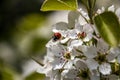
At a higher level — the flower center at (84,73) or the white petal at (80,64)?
the white petal at (80,64)

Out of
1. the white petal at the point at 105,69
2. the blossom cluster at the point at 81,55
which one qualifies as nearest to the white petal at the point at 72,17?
the blossom cluster at the point at 81,55

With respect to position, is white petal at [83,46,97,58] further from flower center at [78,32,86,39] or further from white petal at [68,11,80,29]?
white petal at [68,11,80,29]

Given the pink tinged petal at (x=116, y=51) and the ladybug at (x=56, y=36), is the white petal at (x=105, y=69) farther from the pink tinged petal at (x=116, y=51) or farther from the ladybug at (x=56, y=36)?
the ladybug at (x=56, y=36)

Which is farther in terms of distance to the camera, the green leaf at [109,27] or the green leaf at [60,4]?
the green leaf at [60,4]

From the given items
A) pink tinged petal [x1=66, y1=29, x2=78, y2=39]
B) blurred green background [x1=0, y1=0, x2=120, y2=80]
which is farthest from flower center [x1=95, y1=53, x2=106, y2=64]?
blurred green background [x1=0, y1=0, x2=120, y2=80]

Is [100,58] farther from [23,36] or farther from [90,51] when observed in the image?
[23,36]

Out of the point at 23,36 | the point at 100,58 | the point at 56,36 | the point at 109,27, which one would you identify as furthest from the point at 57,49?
the point at 23,36

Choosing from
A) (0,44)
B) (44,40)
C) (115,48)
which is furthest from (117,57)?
(0,44)
